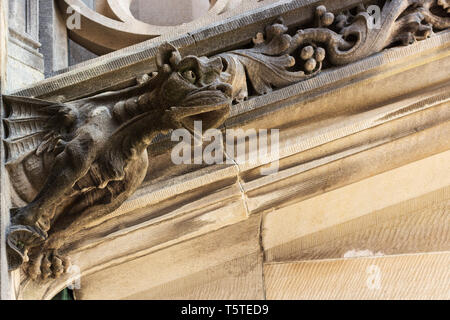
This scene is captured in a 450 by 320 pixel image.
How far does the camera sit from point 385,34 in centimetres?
239

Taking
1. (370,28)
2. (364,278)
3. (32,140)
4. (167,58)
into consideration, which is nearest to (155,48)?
(167,58)

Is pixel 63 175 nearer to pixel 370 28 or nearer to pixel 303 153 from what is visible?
pixel 303 153

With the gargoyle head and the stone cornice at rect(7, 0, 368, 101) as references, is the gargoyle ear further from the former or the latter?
the stone cornice at rect(7, 0, 368, 101)

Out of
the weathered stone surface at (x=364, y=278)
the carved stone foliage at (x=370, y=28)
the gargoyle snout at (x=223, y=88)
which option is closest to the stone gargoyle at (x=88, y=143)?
the gargoyle snout at (x=223, y=88)

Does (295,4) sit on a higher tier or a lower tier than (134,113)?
higher

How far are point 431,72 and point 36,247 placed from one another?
3.78 ft

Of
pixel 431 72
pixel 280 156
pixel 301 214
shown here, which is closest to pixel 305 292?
pixel 301 214

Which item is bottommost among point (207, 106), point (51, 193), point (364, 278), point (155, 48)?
point (364, 278)

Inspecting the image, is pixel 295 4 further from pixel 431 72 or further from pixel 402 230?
pixel 402 230

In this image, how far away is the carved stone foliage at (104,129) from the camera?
199 cm

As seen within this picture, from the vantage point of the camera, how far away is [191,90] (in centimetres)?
197

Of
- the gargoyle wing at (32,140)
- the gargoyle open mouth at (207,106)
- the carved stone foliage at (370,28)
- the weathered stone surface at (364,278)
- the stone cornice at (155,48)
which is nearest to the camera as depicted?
the gargoyle open mouth at (207,106)

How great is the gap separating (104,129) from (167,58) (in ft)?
0.72

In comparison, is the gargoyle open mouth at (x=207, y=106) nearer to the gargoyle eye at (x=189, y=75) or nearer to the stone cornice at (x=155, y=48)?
the gargoyle eye at (x=189, y=75)
